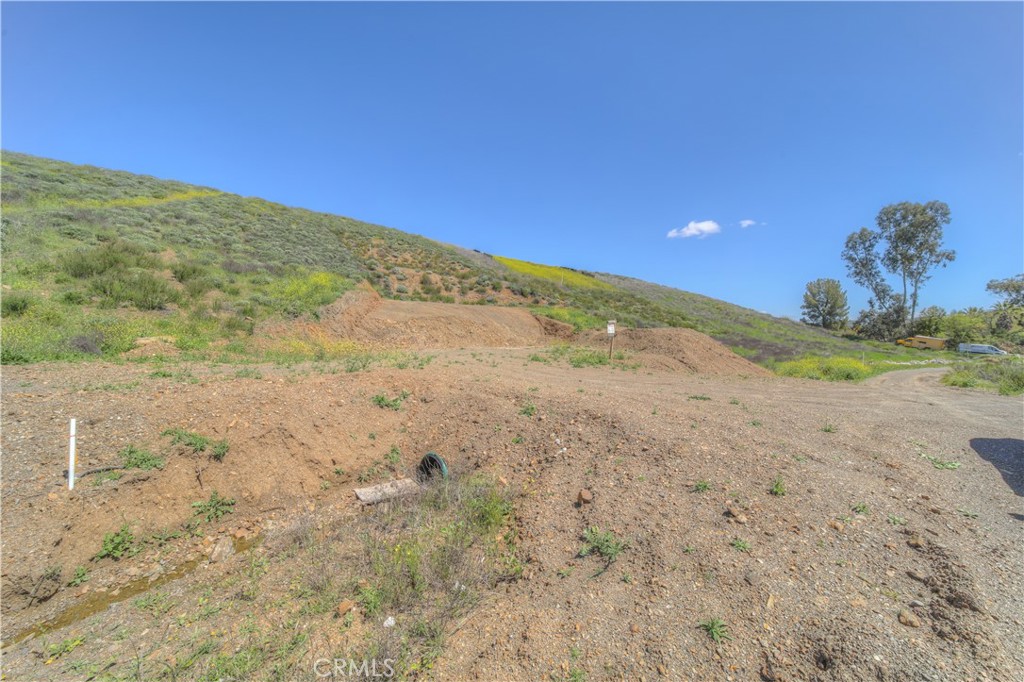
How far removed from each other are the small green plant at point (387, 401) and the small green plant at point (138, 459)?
11.6 feet

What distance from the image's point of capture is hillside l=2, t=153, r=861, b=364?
10.9 meters

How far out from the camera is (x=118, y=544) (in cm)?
494

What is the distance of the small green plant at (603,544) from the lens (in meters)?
4.34

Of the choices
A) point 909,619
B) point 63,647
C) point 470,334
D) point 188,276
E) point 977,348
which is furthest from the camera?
point 977,348

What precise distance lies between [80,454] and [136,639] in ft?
10.6

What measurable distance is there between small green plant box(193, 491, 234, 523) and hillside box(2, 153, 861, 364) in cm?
608

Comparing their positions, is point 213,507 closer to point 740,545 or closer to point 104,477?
point 104,477

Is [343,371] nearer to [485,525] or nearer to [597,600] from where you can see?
[485,525]

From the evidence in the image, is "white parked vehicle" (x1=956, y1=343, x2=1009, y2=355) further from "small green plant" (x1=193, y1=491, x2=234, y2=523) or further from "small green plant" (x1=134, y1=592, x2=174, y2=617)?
"small green plant" (x1=134, y1=592, x2=174, y2=617)

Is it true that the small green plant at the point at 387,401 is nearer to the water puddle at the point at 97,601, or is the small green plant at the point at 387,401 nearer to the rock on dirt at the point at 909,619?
the water puddle at the point at 97,601

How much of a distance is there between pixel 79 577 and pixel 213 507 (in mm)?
1393

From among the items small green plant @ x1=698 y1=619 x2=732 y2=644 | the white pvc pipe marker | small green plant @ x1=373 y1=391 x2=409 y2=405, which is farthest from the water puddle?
small green plant @ x1=698 y1=619 x2=732 y2=644

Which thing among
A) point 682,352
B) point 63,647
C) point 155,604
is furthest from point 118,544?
point 682,352

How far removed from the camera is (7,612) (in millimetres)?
4109
